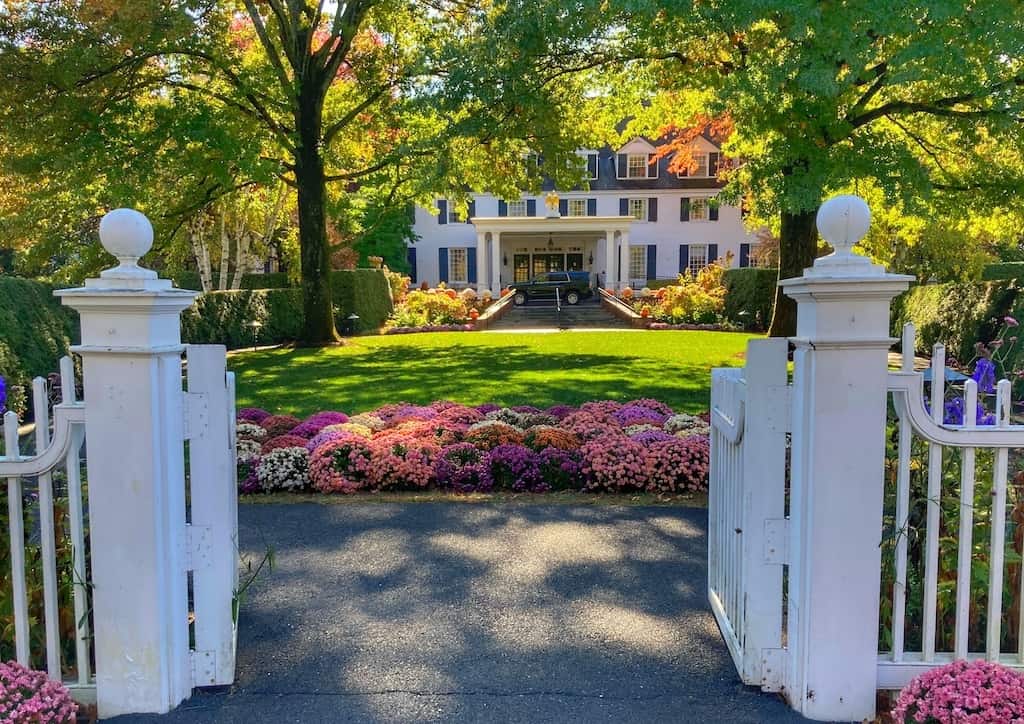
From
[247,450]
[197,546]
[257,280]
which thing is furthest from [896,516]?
[257,280]

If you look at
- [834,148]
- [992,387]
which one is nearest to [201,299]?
[834,148]

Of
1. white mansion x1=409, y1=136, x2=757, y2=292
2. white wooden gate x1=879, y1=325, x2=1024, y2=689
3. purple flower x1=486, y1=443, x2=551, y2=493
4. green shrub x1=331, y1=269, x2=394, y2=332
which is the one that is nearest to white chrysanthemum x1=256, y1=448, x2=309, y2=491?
purple flower x1=486, y1=443, x2=551, y2=493

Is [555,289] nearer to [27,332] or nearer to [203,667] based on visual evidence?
[27,332]

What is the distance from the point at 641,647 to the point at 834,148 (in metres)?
9.26

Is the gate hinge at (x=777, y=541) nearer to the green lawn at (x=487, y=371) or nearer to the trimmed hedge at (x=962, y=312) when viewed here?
the green lawn at (x=487, y=371)

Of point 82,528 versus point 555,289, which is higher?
point 555,289

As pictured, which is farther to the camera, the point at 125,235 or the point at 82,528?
the point at 82,528

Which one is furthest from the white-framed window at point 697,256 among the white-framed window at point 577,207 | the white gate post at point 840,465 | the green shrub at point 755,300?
the white gate post at point 840,465

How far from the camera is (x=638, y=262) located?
132 feet

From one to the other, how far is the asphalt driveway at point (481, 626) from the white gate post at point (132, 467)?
0.20 meters

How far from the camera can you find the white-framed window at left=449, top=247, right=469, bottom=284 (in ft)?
132

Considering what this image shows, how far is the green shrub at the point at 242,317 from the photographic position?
633 inches

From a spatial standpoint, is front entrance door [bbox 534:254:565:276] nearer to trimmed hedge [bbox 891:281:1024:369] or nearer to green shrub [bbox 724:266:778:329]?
green shrub [bbox 724:266:778:329]

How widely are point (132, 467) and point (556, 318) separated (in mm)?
24672
